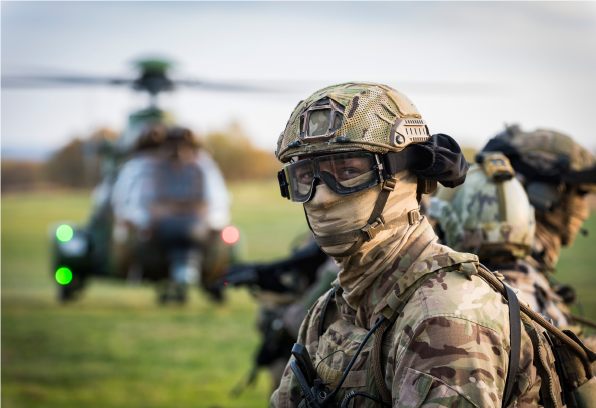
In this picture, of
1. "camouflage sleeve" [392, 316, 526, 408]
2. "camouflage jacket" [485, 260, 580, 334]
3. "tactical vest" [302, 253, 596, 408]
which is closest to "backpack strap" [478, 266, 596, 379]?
"tactical vest" [302, 253, 596, 408]

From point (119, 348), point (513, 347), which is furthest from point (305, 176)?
point (119, 348)

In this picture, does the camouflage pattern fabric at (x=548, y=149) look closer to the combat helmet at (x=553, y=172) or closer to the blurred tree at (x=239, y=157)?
the combat helmet at (x=553, y=172)

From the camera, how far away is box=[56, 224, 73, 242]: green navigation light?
11.7m

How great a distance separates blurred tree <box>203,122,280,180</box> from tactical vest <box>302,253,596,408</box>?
53325 mm

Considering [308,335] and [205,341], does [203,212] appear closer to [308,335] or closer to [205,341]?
[205,341]

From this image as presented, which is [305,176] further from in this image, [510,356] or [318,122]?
[510,356]

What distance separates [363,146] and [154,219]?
8.92 meters

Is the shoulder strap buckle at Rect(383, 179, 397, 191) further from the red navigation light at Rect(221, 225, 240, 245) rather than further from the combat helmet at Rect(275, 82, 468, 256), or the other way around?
the red navigation light at Rect(221, 225, 240, 245)

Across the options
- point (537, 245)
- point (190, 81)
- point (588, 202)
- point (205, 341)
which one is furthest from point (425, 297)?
point (190, 81)

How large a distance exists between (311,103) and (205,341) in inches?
383

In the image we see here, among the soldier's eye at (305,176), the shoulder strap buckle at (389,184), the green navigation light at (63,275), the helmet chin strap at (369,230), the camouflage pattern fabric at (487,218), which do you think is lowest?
the green navigation light at (63,275)

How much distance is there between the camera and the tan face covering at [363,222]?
6.50 ft

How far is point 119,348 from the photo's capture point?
1054 cm

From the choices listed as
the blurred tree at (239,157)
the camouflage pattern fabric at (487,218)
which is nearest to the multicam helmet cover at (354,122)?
the camouflage pattern fabric at (487,218)
